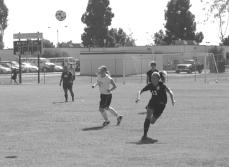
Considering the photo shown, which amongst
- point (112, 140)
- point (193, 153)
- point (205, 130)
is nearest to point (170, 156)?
point (193, 153)

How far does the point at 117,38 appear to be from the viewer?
131m

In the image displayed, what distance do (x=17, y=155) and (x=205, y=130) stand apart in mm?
5468

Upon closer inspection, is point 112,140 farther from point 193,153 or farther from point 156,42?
point 156,42

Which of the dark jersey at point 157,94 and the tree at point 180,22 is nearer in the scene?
the dark jersey at point 157,94

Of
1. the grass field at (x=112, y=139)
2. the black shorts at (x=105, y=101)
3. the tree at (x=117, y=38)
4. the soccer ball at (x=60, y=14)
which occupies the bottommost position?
the grass field at (x=112, y=139)

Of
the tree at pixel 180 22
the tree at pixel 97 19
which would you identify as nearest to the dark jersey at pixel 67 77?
the tree at pixel 97 19

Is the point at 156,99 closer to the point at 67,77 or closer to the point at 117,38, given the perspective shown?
the point at 67,77

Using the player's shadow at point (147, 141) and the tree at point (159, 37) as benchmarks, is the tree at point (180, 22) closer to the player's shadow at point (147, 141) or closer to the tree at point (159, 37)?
the tree at point (159, 37)

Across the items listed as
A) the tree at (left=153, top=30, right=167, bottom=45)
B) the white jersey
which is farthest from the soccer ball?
the white jersey

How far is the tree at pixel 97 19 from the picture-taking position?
341 feet

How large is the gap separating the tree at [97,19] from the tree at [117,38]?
7.75 ft

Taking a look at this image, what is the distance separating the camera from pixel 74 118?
742 inches

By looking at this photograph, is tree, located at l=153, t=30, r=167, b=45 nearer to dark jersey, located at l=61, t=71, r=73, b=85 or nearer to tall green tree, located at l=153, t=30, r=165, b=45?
tall green tree, located at l=153, t=30, r=165, b=45

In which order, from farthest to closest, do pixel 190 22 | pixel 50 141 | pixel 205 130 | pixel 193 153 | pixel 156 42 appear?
pixel 156 42 < pixel 190 22 < pixel 205 130 < pixel 50 141 < pixel 193 153
